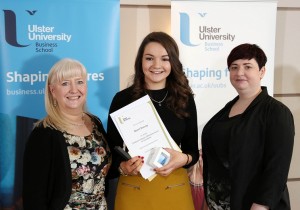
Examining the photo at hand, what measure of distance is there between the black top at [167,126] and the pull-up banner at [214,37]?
3.12 feet

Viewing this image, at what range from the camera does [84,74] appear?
2.14 metres

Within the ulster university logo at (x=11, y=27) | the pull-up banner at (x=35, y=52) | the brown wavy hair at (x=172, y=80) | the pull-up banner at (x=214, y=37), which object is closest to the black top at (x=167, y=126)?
the brown wavy hair at (x=172, y=80)

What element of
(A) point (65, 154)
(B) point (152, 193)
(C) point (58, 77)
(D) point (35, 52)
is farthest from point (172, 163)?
(D) point (35, 52)

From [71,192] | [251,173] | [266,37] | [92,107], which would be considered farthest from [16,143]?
[266,37]

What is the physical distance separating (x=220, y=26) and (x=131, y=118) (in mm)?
1637

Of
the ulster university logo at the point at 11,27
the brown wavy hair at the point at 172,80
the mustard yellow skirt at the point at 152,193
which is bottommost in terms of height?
the mustard yellow skirt at the point at 152,193

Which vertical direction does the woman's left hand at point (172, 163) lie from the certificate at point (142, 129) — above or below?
below

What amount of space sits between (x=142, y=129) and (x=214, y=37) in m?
1.54

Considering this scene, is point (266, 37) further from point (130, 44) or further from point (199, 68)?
point (130, 44)

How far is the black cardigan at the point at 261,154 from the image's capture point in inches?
74.6

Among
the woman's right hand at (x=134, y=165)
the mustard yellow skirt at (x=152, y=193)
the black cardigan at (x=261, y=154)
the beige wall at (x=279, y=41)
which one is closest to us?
the black cardigan at (x=261, y=154)

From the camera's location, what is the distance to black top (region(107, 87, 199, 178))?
2406 mm

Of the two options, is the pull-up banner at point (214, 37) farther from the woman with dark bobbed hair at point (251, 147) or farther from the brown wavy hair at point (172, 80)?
the woman with dark bobbed hair at point (251, 147)

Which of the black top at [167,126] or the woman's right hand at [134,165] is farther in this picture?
the black top at [167,126]
